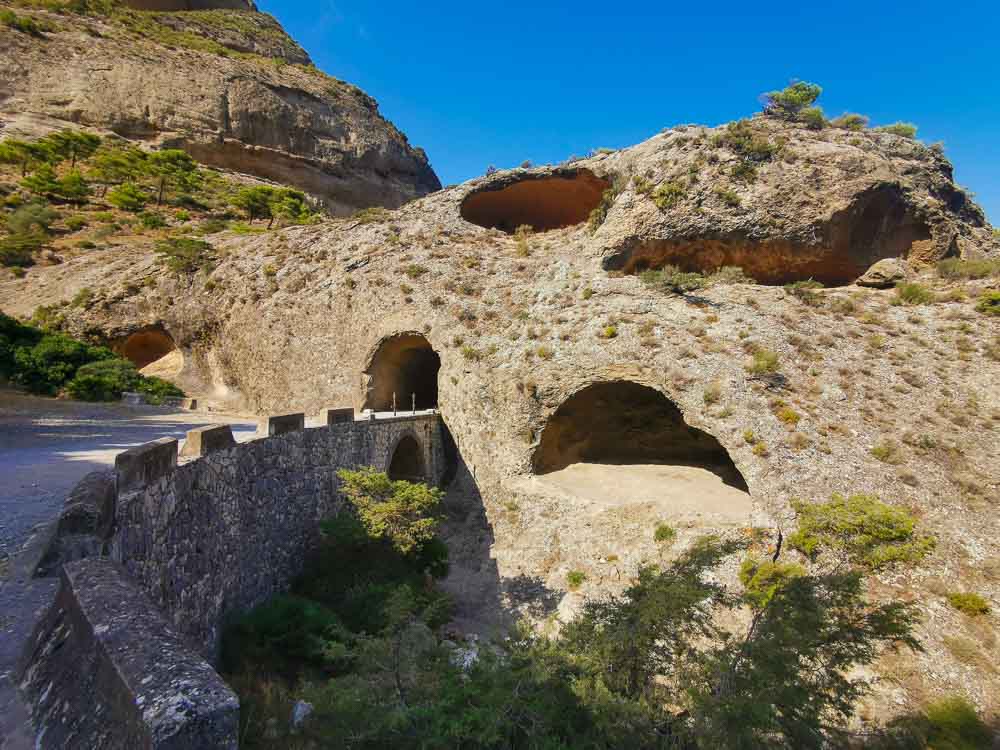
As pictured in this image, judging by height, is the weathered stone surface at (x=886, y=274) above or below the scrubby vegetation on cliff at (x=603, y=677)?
above

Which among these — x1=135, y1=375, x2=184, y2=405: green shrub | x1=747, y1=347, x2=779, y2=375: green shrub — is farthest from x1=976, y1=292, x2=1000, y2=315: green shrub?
x1=135, y1=375, x2=184, y2=405: green shrub

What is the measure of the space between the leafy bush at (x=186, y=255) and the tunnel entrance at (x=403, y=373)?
10239mm

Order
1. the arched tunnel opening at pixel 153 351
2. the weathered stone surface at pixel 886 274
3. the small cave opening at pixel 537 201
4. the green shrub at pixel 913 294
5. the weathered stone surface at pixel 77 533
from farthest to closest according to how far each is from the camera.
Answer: the small cave opening at pixel 537 201 → the arched tunnel opening at pixel 153 351 → the weathered stone surface at pixel 886 274 → the green shrub at pixel 913 294 → the weathered stone surface at pixel 77 533

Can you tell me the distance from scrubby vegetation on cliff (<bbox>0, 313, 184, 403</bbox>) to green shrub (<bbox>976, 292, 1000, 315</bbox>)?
88.5 feet

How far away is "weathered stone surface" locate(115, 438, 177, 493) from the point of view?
4617 mm

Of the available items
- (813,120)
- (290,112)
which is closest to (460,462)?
(813,120)

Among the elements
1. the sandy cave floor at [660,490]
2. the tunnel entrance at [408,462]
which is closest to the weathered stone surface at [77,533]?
the sandy cave floor at [660,490]

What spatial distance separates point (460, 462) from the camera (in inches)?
673

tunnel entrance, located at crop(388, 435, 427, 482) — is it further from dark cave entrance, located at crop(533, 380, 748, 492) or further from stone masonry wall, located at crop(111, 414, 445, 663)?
dark cave entrance, located at crop(533, 380, 748, 492)

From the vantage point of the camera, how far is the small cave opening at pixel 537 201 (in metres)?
21.8

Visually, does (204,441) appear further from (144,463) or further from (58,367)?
(58,367)

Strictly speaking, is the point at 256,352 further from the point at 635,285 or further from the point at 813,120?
the point at 813,120

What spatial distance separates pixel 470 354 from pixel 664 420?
7036mm

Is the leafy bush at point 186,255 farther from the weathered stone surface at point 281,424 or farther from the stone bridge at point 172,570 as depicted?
the weathered stone surface at point 281,424
